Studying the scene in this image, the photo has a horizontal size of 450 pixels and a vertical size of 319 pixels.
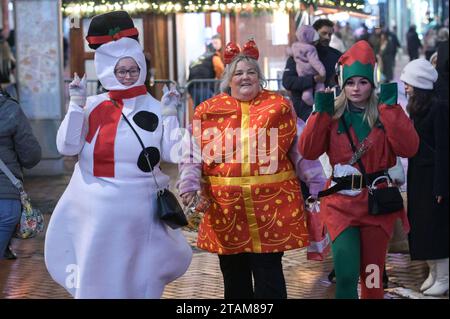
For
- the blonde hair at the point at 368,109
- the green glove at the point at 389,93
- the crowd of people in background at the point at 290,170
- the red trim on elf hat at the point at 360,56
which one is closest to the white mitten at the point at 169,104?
the crowd of people in background at the point at 290,170

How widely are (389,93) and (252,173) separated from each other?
93 centimetres

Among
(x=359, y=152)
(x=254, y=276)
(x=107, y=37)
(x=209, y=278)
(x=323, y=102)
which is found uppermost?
(x=107, y=37)

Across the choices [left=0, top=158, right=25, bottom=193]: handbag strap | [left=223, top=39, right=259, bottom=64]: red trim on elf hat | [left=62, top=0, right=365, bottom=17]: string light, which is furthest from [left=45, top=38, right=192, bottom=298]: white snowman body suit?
[left=62, top=0, right=365, bottom=17]: string light

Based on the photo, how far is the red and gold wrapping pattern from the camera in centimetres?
651

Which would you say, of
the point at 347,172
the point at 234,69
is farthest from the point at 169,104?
the point at 347,172

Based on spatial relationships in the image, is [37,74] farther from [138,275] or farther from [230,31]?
[138,275]

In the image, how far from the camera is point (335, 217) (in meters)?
6.45

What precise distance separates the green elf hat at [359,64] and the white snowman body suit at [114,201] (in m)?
1.06

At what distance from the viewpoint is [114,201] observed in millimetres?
6285

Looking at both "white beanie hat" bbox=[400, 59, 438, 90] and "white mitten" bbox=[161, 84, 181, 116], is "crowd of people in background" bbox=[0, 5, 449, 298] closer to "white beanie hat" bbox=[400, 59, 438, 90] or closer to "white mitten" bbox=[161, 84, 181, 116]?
"white mitten" bbox=[161, 84, 181, 116]

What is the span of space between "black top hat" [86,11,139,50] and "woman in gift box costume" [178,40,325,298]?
65cm

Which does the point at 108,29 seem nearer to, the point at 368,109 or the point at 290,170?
the point at 290,170

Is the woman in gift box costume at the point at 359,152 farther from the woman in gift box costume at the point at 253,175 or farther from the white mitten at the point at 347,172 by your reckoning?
the woman in gift box costume at the point at 253,175

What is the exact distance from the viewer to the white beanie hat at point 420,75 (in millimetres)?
7816
